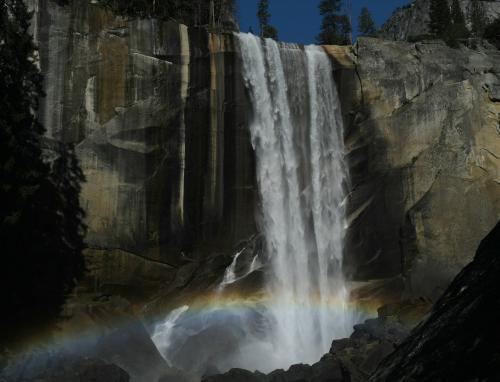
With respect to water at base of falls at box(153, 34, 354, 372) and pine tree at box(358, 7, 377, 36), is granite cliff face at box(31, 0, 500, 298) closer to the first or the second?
water at base of falls at box(153, 34, 354, 372)

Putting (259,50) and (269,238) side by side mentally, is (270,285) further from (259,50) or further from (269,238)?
(259,50)

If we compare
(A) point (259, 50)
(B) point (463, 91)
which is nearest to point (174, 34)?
(A) point (259, 50)

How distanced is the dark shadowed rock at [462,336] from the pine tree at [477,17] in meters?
57.3

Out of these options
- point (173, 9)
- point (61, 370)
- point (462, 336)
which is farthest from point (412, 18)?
point (462, 336)

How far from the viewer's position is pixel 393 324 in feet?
72.4

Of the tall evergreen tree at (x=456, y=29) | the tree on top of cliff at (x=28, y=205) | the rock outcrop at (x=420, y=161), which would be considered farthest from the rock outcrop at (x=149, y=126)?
the tall evergreen tree at (x=456, y=29)

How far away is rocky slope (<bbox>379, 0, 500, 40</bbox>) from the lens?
2736 inches

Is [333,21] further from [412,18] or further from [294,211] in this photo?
[294,211]

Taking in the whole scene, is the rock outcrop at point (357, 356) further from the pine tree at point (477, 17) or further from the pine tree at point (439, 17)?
the pine tree at point (477, 17)

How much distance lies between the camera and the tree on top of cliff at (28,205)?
19109mm

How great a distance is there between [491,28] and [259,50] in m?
21.2

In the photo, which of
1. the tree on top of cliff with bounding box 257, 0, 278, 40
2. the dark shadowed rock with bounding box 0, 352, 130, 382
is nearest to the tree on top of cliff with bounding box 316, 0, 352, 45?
the tree on top of cliff with bounding box 257, 0, 278, 40

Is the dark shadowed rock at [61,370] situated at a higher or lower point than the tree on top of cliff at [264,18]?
lower

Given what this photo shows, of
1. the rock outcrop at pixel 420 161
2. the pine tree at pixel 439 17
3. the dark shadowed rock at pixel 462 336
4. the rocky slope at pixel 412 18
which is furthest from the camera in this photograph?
the rocky slope at pixel 412 18
